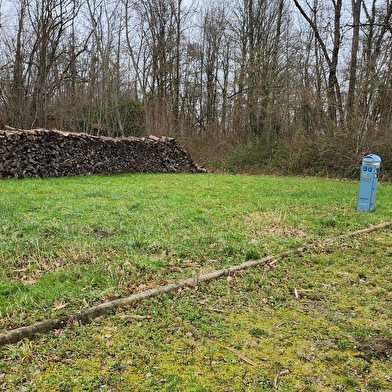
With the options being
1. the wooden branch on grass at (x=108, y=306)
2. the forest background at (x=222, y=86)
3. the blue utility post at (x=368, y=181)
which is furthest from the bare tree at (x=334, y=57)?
the wooden branch on grass at (x=108, y=306)

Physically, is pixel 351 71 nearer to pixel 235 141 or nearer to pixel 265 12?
pixel 235 141

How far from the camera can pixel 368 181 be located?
23.2ft

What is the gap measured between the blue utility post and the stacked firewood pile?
10106 millimetres

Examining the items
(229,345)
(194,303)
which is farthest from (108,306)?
(229,345)

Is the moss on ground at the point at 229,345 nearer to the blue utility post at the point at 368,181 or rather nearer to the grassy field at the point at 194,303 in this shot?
the grassy field at the point at 194,303

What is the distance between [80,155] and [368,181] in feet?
34.2

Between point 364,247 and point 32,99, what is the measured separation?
17.4 meters

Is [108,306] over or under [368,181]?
under

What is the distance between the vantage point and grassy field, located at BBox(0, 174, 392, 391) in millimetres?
2137

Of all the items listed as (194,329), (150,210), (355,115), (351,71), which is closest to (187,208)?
(150,210)

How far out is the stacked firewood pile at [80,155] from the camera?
11781 mm

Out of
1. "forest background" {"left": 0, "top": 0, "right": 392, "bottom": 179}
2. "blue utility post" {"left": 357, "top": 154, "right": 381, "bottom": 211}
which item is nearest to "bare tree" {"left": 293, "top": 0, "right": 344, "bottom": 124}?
"forest background" {"left": 0, "top": 0, "right": 392, "bottom": 179}

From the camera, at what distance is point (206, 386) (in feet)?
6.63

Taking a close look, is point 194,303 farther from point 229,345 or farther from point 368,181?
point 368,181
